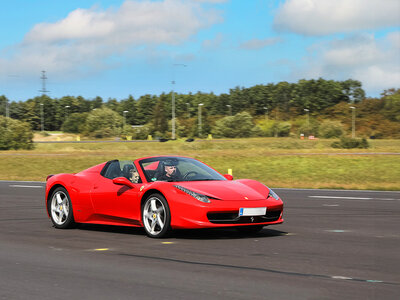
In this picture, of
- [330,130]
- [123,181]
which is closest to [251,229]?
[123,181]

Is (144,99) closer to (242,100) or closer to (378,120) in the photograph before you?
(242,100)

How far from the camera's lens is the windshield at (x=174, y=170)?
9.79m

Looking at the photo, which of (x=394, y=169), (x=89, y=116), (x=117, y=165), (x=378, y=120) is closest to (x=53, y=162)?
(x=394, y=169)

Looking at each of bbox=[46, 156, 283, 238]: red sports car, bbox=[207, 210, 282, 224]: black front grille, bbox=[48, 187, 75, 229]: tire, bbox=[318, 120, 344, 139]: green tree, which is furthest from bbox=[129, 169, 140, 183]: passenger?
bbox=[318, 120, 344, 139]: green tree

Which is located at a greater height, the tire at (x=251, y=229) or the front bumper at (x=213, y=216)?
the front bumper at (x=213, y=216)

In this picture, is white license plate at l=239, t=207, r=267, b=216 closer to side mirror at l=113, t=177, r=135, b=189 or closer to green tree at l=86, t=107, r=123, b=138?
side mirror at l=113, t=177, r=135, b=189

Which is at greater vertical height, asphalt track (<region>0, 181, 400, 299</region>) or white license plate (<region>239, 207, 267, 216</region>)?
white license plate (<region>239, 207, 267, 216</region>)

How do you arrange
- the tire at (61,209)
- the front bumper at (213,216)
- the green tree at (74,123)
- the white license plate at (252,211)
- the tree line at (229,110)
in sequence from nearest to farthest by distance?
the front bumper at (213,216), the white license plate at (252,211), the tire at (61,209), the tree line at (229,110), the green tree at (74,123)

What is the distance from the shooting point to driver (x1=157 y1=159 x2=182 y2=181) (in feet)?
32.0

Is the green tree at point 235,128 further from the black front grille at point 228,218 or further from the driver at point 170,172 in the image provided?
the black front grille at point 228,218

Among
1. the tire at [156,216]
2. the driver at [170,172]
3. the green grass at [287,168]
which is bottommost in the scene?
the green grass at [287,168]

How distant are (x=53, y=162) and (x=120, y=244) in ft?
103

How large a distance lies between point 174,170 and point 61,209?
2.26 metres

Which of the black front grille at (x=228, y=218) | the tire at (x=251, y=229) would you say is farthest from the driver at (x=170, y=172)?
the tire at (x=251, y=229)
